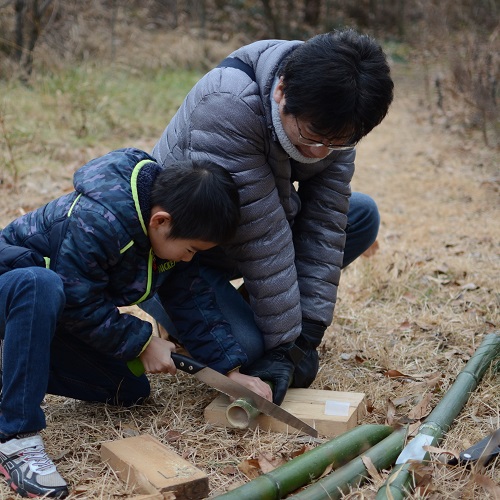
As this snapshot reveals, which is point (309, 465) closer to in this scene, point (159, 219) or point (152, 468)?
point (152, 468)

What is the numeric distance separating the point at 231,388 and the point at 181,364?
20 cm

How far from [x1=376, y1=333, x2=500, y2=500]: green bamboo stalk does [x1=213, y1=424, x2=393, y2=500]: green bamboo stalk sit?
139 mm

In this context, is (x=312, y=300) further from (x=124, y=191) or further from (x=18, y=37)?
(x=18, y=37)

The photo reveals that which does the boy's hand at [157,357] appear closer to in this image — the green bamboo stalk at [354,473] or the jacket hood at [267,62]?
the green bamboo stalk at [354,473]

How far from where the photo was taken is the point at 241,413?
2.67 m

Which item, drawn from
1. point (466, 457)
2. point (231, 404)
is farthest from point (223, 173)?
point (466, 457)

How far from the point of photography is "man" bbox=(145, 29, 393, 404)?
2412 mm

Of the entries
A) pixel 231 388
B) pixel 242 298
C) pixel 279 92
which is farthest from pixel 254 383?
pixel 279 92

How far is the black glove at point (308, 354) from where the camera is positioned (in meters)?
3.00

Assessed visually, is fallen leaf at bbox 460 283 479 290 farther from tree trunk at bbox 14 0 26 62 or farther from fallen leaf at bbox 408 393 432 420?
tree trunk at bbox 14 0 26 62

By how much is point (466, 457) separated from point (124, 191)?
4.52ft

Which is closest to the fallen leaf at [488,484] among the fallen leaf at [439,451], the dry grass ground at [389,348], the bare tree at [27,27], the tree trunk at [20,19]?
the dry grass ground at [389,348]

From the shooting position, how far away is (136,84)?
367 inches

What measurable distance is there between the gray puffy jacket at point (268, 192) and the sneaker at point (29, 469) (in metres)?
1.02
